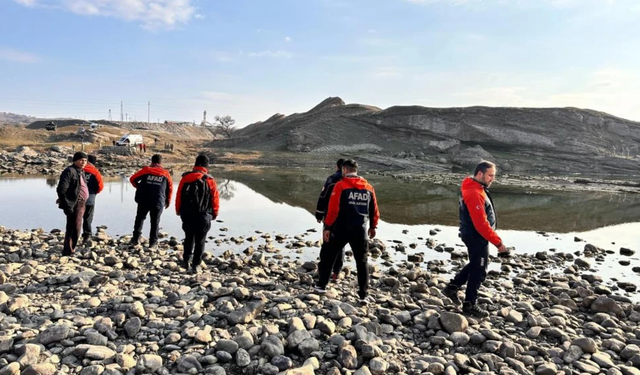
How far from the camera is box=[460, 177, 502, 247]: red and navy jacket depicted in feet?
21.0

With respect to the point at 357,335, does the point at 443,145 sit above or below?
above

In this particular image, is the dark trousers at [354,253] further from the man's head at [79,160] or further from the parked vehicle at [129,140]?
the parked vehicle at [129,140]

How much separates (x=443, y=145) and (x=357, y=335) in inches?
2637

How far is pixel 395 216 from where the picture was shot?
782 inches

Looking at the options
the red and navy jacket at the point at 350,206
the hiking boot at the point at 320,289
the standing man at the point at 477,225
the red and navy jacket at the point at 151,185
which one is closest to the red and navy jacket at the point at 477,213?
the standing man at the point at 477,225

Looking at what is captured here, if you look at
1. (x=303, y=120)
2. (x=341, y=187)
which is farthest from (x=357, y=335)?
(x=303, y=120)

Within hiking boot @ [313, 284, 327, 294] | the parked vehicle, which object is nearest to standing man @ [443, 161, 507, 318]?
hiking boot @ [313, 284, 327, 294]

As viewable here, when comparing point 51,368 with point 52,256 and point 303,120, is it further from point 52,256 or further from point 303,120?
point 303,120

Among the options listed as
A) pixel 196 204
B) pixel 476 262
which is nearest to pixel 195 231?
pixel 196 204

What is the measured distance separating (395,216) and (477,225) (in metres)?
13.5

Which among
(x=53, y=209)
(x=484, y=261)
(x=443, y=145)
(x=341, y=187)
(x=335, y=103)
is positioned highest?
(x=335, y=103)

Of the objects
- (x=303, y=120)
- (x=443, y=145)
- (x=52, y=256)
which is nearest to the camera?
(x=52, y=256)

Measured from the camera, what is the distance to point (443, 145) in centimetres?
6888

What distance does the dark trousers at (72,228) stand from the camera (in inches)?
356
